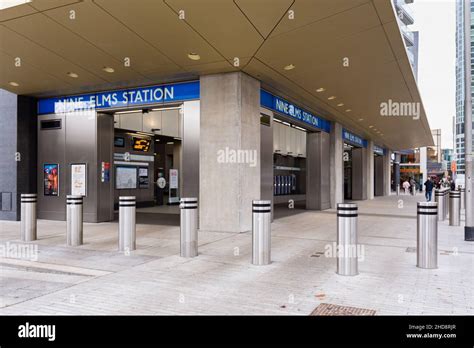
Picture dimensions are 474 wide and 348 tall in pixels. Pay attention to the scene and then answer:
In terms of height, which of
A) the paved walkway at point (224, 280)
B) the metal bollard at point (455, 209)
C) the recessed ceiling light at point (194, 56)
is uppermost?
the recessed ceiling light at point (194, 56)

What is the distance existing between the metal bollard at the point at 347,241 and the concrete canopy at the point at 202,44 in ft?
12.1

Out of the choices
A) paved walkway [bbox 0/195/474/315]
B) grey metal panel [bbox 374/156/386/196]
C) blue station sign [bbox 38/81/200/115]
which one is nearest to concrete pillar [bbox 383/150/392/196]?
grey metal panel [bbox 374/156/386/196]

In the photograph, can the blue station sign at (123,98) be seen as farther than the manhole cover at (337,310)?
Yes

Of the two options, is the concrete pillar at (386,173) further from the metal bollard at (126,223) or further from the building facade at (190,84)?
the metal bollard at (126,223)

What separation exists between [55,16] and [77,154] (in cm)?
600

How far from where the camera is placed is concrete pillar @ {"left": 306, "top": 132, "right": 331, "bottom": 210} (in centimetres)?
1703

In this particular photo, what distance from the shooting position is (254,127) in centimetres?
1056

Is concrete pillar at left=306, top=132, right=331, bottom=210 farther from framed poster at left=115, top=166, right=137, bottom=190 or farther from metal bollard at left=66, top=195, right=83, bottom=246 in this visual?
metal bollard at left=66, top=195, right=83, bottom=246

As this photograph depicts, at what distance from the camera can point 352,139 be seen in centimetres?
2253

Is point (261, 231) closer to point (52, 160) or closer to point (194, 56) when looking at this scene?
point (194, 56)

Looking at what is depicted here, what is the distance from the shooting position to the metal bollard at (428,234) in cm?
591

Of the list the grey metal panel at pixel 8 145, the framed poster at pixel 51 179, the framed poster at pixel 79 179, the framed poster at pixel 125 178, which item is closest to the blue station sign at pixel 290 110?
the framed poster at pixel 79 179

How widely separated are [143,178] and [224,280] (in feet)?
45.2
